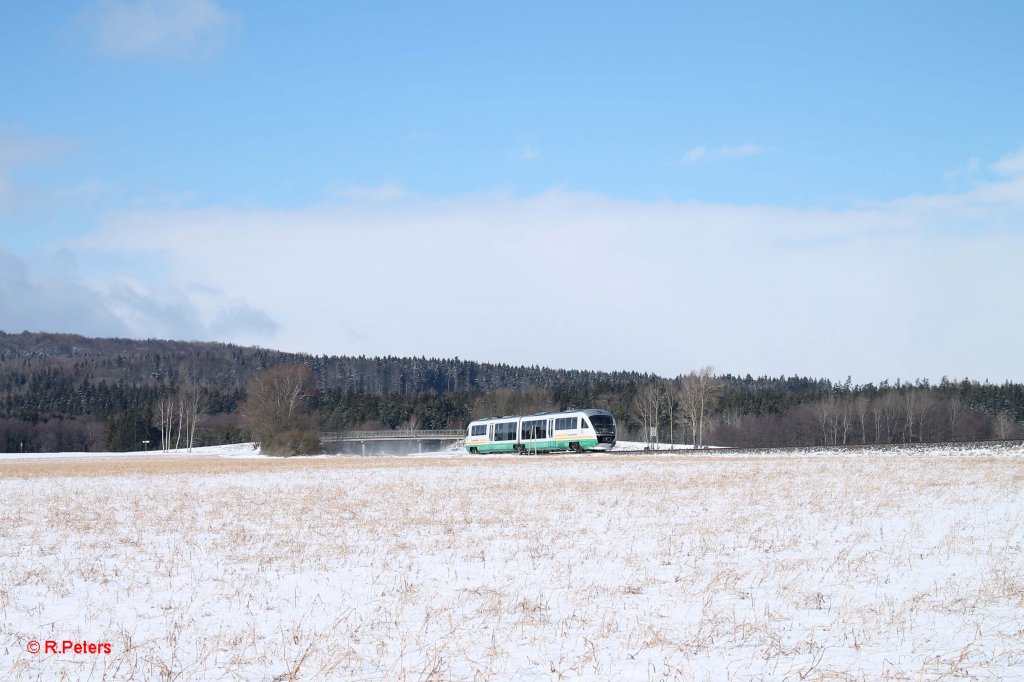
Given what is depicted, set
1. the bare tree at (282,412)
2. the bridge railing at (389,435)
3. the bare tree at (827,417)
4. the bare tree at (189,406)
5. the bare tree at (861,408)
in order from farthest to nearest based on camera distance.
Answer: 1. the bare tree at (189,406)
2. the bare tree at (861,408)
3. the bare tree at (827,417)
4. the bridge railing at (389,435)
5. the bare tree at (282,412)

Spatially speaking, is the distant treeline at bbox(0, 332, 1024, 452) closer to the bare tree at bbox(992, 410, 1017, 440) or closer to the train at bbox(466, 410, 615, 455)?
the bare tree at bbox(992, 410, 1017, 440)

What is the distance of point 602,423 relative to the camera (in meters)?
64.2

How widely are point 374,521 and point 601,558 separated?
21.4 ft

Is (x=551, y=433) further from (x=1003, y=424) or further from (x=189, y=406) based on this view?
(x=189, y=406)

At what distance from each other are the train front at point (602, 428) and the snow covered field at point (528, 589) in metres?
41.6

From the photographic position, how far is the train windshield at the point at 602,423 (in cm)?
6372

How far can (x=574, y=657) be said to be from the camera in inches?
322

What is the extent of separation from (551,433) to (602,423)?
5.11m

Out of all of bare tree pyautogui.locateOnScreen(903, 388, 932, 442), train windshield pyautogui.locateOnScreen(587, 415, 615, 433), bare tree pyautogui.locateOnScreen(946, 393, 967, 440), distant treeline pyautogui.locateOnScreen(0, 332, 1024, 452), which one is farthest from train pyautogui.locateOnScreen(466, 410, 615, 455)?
bare tree pyautogui.locateOnScreen(946, 393, 967, 440)

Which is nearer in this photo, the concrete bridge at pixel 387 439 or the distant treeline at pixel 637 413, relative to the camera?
the concrete bridge at pixel 387 439

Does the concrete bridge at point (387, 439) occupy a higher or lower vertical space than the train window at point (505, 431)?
lower

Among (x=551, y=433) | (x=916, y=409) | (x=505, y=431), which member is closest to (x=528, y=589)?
(x=551, y=433)

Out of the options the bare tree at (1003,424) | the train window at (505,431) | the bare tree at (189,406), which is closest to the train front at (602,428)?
the train window at (505,431)

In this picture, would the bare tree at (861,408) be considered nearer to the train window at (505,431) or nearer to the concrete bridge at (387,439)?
the concrete bridge at (387,439)
